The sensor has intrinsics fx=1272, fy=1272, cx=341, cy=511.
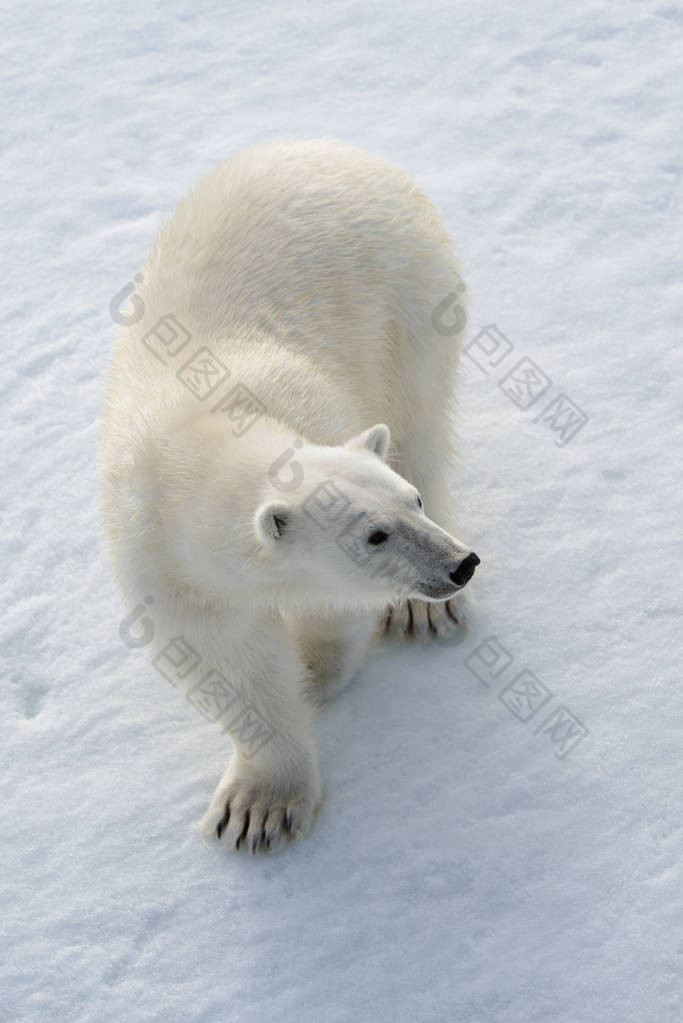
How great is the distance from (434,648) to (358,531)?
1.14 metres

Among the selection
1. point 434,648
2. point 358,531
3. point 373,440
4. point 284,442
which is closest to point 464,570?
point 358,531

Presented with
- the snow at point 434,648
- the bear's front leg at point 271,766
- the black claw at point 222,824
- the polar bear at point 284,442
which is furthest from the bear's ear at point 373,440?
the black claw at point 222,824

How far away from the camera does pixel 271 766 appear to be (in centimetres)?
351

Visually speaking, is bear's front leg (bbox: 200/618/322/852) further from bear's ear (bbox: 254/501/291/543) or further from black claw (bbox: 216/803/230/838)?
bear's ear (bbox: 254/501/291/543)

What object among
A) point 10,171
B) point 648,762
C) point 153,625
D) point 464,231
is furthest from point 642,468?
point 10,171

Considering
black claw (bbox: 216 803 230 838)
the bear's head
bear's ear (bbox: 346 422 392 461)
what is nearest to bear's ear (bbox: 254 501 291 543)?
the bear's head

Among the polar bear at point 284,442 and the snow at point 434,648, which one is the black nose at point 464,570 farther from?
the snow at point 434,648

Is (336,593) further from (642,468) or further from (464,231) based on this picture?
(464,231)

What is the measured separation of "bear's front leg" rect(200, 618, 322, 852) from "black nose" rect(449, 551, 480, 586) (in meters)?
0.66

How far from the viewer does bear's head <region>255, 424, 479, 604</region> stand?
2.87m

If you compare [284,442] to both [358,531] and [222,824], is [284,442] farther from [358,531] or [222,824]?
[222,824]

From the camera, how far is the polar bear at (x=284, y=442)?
2.93 metres

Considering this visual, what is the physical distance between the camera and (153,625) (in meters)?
3.28

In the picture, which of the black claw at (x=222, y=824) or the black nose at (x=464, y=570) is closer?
the black nose at (x=464, y=570)
